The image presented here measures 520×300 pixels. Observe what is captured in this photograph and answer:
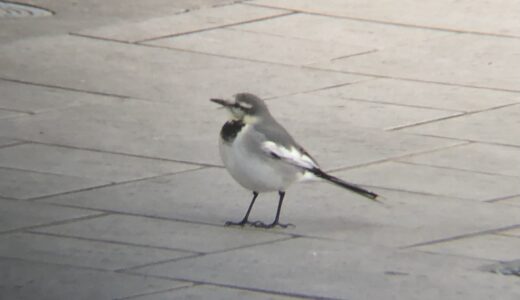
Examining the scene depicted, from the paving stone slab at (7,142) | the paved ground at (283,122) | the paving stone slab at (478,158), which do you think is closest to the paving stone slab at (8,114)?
the paved ground at (283,122)

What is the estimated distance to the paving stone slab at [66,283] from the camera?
8.34 metres

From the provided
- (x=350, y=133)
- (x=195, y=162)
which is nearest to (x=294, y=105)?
(x=350, y=133)

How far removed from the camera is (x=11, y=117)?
12.0m

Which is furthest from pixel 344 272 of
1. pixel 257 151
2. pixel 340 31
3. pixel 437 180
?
pixel 340 31

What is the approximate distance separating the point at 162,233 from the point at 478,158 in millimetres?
2870

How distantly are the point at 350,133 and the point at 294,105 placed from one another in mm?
838

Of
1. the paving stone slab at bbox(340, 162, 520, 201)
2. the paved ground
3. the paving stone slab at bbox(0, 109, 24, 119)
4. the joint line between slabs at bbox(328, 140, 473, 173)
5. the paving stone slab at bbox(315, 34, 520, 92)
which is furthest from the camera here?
the paving stone slab at bbox(315, 34, 520, 92)

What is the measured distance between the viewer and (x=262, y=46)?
14.2 m

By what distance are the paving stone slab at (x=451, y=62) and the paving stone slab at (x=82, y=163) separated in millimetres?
3083

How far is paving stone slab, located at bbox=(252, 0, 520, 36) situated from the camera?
594 inches

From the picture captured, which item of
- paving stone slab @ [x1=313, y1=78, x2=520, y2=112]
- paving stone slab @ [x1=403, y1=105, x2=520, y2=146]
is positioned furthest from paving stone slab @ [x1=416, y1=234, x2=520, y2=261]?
paving stone slab @ [x1=313, y1=78, x2=520, y2=112]

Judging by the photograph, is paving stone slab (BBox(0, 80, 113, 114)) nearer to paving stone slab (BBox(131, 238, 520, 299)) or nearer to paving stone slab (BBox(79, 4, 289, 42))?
paving stone slab (BBox(79, 4, 289, 42))

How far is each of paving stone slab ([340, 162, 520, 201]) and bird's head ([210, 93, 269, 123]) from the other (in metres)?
1.47

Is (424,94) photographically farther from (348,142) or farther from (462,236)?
(462,236)
